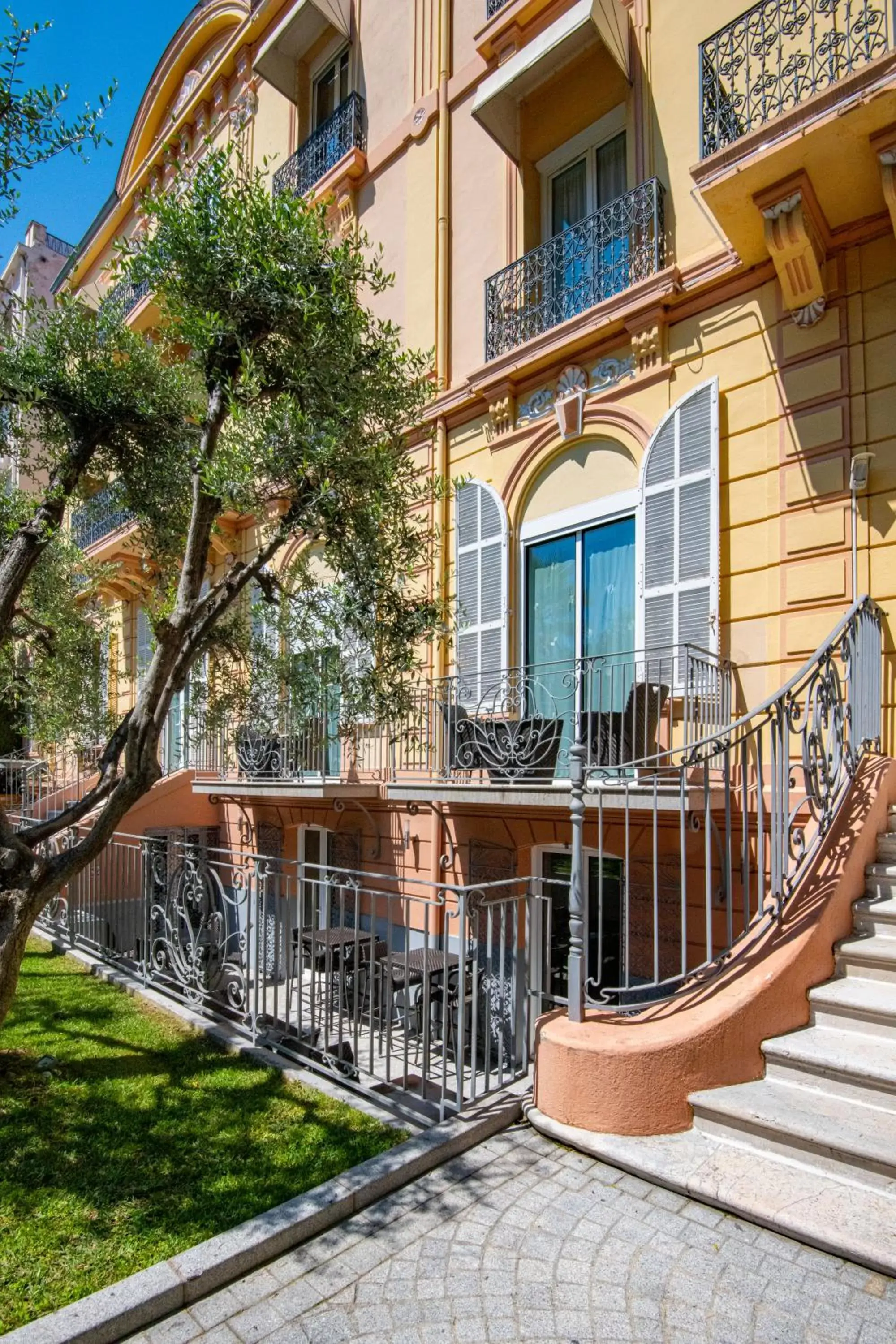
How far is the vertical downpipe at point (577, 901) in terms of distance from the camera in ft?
13.6

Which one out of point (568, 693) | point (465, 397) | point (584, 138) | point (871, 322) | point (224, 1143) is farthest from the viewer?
point (465, 397)

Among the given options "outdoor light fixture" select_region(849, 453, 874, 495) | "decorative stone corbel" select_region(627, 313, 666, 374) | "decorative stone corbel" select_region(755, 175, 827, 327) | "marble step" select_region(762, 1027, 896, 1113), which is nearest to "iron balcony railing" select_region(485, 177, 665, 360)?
"decorative stone corbel" select_region(627, 313, 666, 374)

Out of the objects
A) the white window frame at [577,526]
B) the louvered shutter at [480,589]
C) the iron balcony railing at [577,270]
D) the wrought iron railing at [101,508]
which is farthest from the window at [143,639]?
the iron balcony railing at [577,270]

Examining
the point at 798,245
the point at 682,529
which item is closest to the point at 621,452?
the point at 682,529

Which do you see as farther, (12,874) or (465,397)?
(465,397)

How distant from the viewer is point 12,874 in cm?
460

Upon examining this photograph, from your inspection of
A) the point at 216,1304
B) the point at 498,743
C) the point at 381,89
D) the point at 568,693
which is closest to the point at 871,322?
the point at 568,693

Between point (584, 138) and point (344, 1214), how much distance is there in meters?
10.3

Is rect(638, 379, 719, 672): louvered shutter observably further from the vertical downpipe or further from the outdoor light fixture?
the vertical downpipe

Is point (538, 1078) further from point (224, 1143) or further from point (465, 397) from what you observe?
point (465, 397)

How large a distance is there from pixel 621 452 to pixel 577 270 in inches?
87.3

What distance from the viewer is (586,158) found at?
8812mm

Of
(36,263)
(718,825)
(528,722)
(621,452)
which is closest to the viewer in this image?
(718,825)

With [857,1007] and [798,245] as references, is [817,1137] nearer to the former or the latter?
[857,1007]
